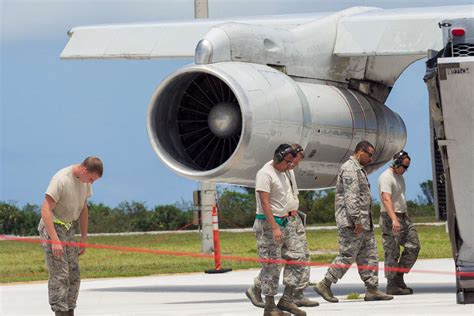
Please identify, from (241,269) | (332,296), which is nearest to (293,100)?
(332,296)

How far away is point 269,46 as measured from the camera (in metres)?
17.4

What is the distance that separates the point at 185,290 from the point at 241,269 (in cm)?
464

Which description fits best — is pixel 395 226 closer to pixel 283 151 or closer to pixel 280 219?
pixel 280 219

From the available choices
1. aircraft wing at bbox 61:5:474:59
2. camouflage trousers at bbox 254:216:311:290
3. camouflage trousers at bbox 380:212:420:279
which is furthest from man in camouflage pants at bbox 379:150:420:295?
camouflage trousers at bbox 254:216:311:290

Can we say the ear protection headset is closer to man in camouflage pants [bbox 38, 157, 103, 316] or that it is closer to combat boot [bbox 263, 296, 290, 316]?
combat boot [bbox 263, 296, 290, 316]

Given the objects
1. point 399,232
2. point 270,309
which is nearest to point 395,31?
point 399,232

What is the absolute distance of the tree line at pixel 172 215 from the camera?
1948 inches

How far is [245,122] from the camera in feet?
52.1

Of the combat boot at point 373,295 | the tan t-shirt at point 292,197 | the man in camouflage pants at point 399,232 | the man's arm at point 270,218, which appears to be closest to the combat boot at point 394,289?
the man in camouflage pants at point 399,232

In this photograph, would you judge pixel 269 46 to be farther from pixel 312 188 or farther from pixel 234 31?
pixel 312 188

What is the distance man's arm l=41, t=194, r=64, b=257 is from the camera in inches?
531

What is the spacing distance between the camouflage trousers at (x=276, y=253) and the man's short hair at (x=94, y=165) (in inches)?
75.1

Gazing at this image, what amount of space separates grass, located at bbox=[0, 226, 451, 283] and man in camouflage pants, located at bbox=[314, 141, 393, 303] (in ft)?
25.0

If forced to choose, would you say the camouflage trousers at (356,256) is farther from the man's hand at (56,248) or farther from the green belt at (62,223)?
the man's hand at (56,248)
